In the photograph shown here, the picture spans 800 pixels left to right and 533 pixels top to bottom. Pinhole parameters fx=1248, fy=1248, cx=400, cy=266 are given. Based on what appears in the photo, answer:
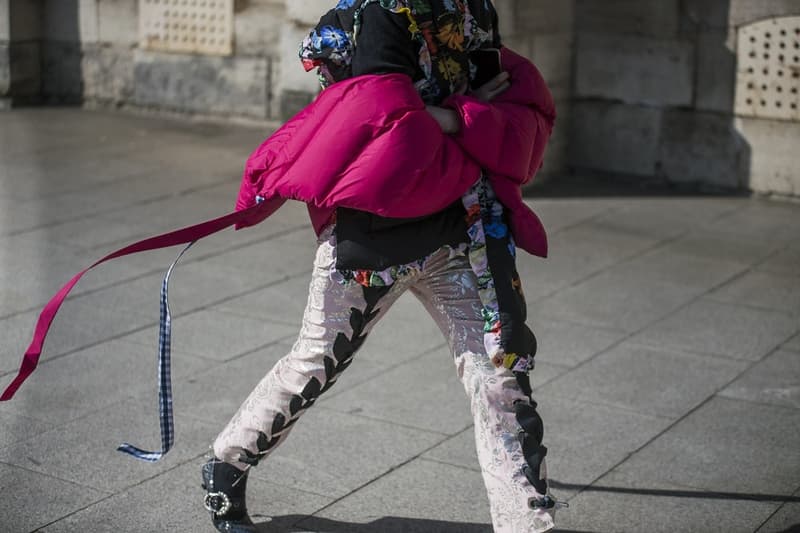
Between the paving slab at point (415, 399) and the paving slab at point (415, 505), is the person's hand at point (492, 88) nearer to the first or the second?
the paving slab at point (415, 505)

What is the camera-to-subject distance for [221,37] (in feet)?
34.8

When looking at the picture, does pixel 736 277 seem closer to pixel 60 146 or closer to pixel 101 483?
pixel 101 483

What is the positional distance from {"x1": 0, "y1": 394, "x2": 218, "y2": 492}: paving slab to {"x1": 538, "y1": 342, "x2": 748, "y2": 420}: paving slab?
1.45 metres

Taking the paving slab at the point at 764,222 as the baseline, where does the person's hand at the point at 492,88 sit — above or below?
above

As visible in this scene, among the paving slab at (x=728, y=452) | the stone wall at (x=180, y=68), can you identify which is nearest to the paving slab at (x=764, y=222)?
the paving slab at (x=728, y=452)

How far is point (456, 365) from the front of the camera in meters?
3.39

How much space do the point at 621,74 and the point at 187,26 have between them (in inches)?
154

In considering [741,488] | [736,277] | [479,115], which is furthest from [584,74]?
[479,115]

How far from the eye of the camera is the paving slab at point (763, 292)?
6258 mm

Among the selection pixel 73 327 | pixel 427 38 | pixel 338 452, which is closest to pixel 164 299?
pixel 427 38

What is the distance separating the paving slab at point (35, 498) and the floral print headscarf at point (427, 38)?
156 cm

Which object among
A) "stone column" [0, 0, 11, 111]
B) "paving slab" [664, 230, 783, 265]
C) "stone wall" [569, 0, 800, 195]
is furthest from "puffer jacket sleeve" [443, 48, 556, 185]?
"stone column" [0, 0, 11, 111]

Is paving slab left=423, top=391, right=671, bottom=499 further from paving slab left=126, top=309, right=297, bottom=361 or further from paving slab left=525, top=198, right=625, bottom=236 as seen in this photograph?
paving slab left=525, top=198, right=625, bottom=236

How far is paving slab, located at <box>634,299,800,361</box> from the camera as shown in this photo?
560cm
